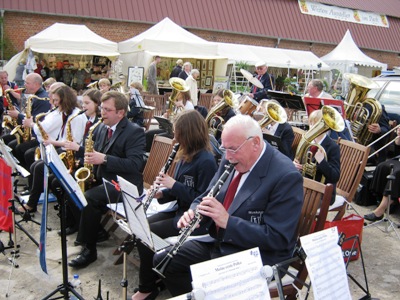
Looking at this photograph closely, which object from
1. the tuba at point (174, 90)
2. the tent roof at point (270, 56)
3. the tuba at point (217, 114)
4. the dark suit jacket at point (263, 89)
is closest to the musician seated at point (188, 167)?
the tuba at point (217, 114)

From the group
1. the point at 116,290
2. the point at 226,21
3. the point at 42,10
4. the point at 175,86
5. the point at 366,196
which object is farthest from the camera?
the point at 226,21

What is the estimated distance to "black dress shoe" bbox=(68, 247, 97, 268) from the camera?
3.78m

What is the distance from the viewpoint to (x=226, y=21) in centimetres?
2033

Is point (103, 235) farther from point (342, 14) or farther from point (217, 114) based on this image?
point (342, 14)

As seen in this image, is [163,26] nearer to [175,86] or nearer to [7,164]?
[175,86]

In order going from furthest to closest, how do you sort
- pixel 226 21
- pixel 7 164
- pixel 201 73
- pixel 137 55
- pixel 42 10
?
pixel 226 21 < pixel 201 73 < pixel 42 10 < pixel 137 55 < pixel 7 164

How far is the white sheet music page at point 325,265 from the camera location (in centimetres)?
204

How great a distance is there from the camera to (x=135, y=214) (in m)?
2.50

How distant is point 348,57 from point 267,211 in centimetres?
1916

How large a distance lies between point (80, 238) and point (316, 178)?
7.73ft

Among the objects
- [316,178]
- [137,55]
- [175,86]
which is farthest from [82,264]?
[137,55]

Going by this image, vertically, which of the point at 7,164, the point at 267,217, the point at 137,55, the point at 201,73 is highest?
the point at 267,217

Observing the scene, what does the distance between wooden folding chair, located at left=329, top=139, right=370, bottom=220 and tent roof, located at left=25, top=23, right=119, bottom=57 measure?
10537 mm

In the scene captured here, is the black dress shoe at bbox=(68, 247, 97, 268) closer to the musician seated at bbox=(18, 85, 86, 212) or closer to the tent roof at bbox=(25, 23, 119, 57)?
the musician seated at bbox=(18, 85, 86, 212)
